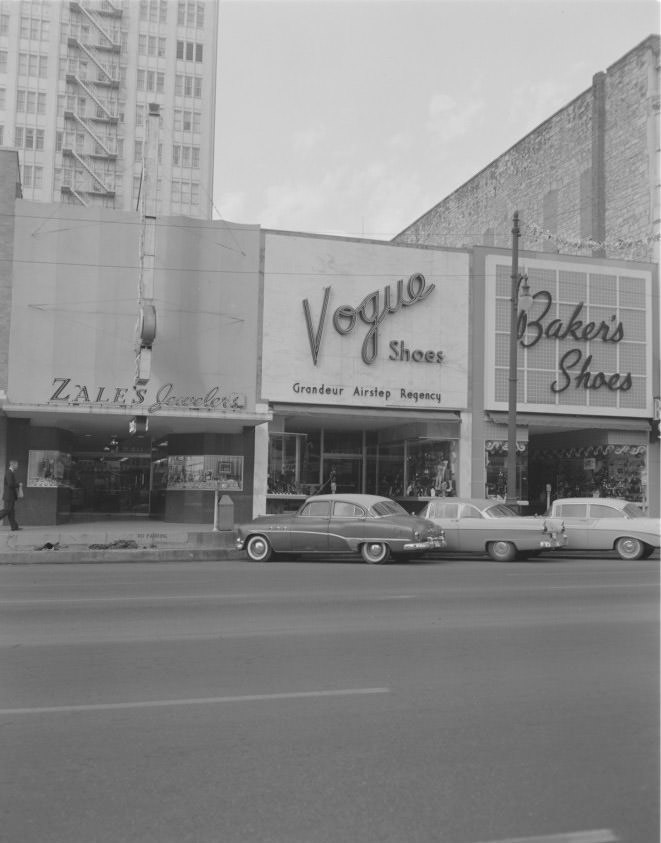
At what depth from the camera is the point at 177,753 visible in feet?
15.8

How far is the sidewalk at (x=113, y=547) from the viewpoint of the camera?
Result: 17.8 m

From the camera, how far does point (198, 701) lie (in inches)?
232

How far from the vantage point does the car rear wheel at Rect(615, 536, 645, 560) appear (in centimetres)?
1952

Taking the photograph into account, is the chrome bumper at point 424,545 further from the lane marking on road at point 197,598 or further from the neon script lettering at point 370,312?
the neon script lettering at point 370,312

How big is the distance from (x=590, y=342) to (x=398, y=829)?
27442 millimetres

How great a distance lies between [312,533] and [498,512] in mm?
4508

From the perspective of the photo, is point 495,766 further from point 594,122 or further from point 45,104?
point 45,104

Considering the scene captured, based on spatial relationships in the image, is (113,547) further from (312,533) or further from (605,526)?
(605,526)

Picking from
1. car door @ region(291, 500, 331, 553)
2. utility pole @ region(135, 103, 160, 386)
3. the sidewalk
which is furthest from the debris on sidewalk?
utility pole @ region(135, 103, 160, 386)

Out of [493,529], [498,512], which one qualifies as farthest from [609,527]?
[493,529]

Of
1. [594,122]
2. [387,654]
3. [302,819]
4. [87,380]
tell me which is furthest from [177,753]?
[594,122]

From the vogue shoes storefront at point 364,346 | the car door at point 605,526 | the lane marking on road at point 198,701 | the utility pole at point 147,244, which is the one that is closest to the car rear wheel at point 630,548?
the car door at point 605,526

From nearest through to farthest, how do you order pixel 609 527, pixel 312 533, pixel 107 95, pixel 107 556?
pixel 312 533 → pixel 107 556 → pixel 609 527 → pixel 107 95

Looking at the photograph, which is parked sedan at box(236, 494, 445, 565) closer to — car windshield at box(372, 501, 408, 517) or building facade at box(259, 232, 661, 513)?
car windshield at box(372, 501, 408, 517)
